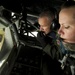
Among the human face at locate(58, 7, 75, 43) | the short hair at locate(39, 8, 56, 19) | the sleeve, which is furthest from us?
the short hair at locate(39, 8, 56, 19)

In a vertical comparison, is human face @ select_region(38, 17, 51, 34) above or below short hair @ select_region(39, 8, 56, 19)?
below

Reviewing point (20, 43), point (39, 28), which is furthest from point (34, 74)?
point (39, 28)

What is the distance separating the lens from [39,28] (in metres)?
1.08

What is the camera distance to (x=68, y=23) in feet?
2.45

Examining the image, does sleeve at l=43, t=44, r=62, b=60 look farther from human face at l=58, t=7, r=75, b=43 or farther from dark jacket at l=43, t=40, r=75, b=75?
human face at l=58, t=7, r=75, b=43

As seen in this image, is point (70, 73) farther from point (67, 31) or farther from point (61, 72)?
point (67, 31)

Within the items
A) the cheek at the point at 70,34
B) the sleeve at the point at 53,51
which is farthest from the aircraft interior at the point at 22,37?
the cheek at the point at 70,34

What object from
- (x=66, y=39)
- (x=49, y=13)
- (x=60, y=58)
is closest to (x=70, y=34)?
(x=66, y=39)

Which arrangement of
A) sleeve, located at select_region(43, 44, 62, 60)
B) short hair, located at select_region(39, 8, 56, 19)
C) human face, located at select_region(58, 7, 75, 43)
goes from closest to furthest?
human face, located at select_region(58, 7, 75, 43)
sleeve, located at select_region(43, 44, 62, 60)
short hair, located at select_region(39, 8, 56, 19)

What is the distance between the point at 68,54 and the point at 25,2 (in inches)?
15.6

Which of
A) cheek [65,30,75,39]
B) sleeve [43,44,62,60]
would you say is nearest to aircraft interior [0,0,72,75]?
sleeve [43,44,62,60]

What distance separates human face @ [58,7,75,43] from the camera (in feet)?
2.43

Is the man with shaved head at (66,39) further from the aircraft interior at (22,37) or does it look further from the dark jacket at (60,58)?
the aircraft interior at (22,37)

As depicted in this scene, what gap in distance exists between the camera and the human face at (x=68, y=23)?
2.43ft
